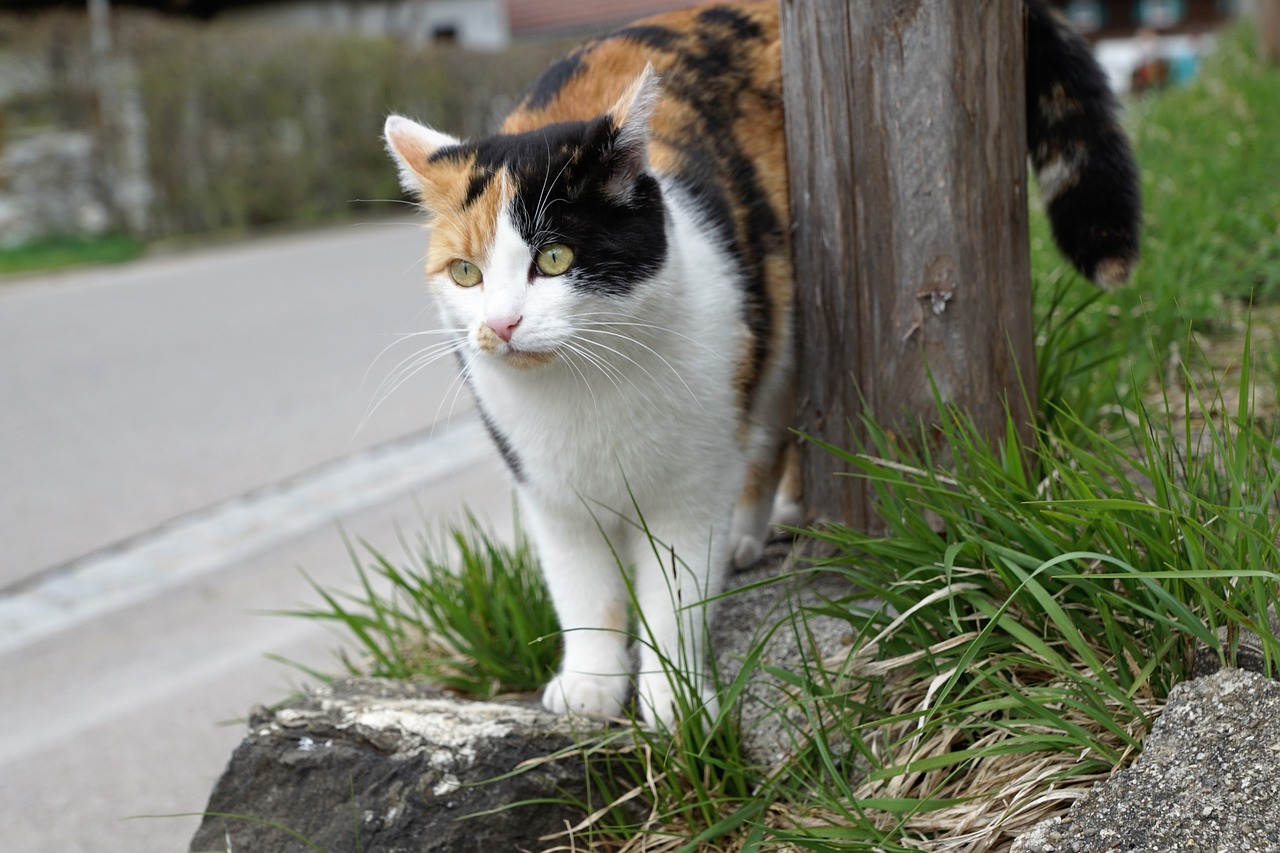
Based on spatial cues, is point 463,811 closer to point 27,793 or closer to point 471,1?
point 27,793

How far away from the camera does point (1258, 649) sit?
1.63 meters

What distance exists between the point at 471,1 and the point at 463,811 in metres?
25.8

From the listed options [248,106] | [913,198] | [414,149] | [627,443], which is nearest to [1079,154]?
[913,198]

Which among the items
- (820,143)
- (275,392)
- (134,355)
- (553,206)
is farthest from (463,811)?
(134,355)

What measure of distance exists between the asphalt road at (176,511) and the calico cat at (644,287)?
356 mm

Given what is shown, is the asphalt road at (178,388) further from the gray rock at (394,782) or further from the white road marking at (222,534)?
the gray rock at (394,782)

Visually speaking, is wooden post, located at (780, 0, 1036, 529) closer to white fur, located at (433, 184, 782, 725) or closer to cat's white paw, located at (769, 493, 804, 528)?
white fur, located at (433, 184, 782, 725)

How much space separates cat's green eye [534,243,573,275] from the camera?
1933mm

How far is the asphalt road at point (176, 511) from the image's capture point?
2.73 metres

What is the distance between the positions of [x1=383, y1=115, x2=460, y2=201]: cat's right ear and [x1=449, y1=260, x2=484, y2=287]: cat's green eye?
176 mm

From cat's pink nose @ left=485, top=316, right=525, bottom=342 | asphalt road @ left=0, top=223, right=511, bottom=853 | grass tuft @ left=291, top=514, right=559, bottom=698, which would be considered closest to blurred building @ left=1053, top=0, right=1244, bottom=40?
asphalt road @ left=0, top=223, right=511, bottom=853

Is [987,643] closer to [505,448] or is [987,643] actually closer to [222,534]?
[505,448]

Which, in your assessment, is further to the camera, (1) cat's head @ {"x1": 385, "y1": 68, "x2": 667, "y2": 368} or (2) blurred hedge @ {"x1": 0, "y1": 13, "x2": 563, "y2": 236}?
(2) blurred hedge @ {"x1": 0, "y1": 13, "x2": 563, "y2": 236}

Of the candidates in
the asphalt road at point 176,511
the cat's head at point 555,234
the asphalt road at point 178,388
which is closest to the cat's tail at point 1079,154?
the cat's head at point 555,234
